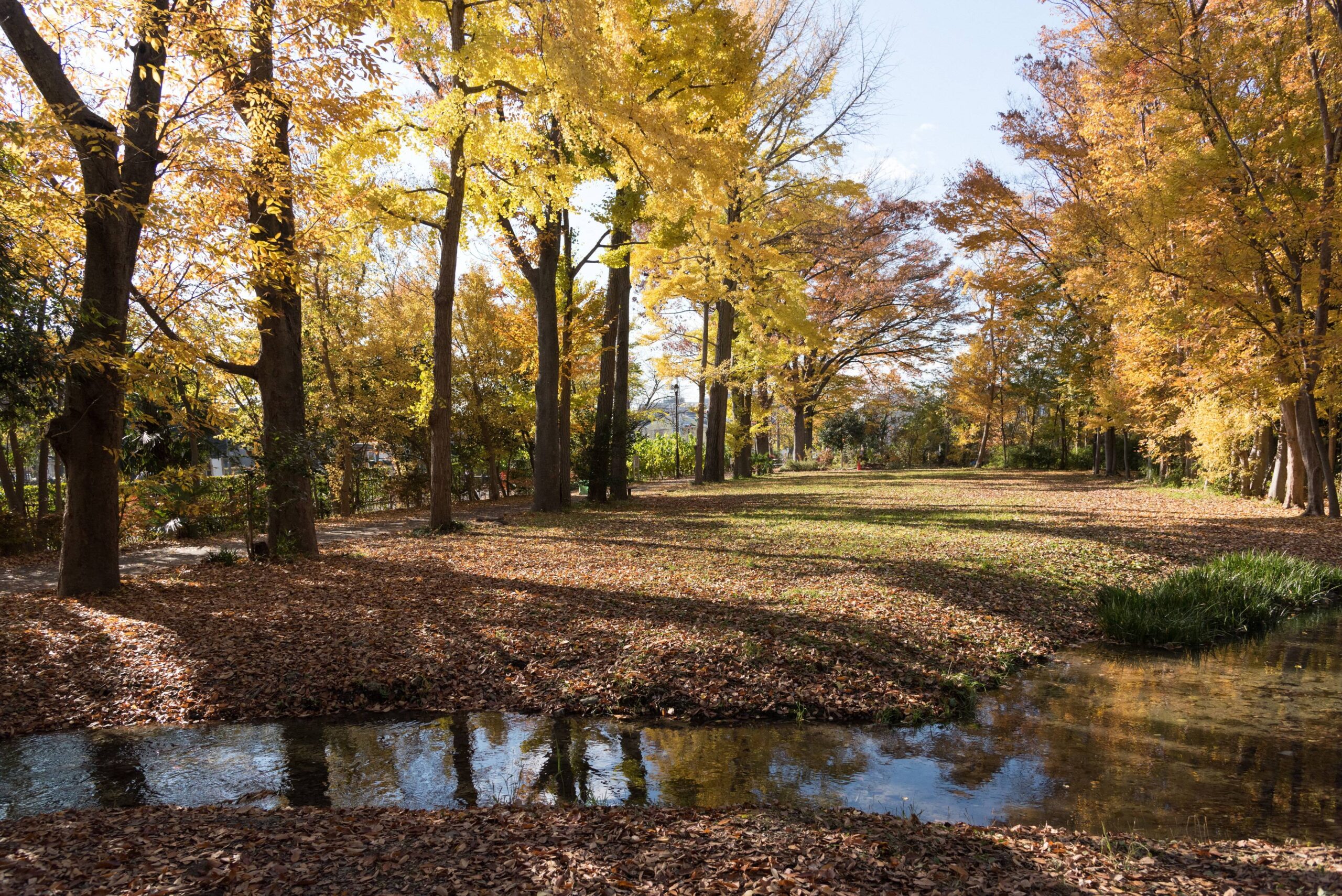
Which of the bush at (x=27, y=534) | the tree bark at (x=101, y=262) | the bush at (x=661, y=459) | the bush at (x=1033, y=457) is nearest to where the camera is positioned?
the tree bark at (x=101, y=262)

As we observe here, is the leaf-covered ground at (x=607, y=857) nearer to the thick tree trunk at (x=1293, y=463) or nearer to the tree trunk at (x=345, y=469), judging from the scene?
the thick tree trunk at (x=1293, y=463)

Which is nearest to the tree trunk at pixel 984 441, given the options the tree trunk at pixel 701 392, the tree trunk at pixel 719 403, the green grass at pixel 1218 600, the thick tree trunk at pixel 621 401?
the tree trunk at pixel 719 403

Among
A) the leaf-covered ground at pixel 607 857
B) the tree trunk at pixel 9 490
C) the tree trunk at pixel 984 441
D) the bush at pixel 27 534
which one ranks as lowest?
the leaf-covered ground at pixel 607 857

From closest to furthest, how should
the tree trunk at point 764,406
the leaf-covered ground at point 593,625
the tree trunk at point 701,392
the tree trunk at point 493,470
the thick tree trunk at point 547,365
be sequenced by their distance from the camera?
the leaf-covered ground at point 593,625, the thick tree trunk at point 547,365, the tree trunk at point 493,470, the tree trunk at point 701,392, the tree trunk at point 764,406

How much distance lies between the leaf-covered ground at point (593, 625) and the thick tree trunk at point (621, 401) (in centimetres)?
546

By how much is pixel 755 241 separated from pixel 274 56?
9730 mm

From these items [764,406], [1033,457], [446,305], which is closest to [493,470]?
[446,305]

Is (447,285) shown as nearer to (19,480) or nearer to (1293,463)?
(19,480)

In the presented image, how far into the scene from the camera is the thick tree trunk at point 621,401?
53.6ft

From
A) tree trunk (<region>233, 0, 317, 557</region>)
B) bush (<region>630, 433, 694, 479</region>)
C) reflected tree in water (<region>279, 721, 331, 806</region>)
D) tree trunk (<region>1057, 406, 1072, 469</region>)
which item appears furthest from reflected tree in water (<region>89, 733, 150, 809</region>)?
tree trunk (<region>1057, 406, 1072, 469</region>)

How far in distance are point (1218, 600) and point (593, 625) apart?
624 cm

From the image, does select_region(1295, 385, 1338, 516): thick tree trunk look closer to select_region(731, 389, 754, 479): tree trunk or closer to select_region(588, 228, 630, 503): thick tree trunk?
select_region(588, 228, 630, 503): thick tree trunk

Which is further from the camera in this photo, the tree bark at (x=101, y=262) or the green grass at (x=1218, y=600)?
the green grass at (x=1218, y=600)

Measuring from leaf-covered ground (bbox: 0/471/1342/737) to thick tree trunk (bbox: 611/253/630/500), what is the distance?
215 inches
